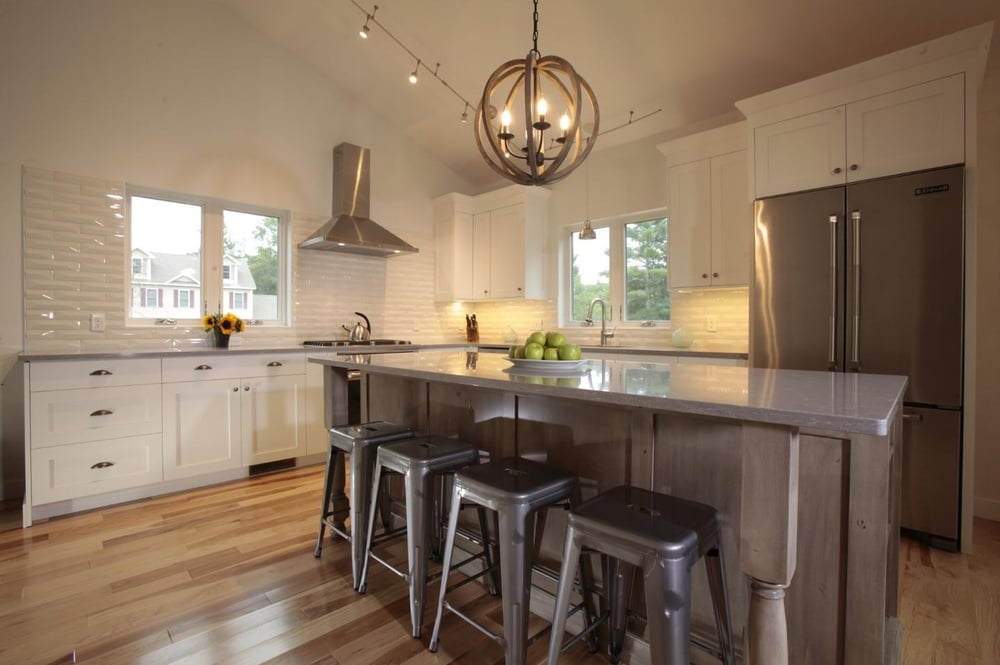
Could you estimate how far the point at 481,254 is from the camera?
16.8ft

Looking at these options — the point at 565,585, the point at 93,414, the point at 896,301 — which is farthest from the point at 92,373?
the point at 896,301

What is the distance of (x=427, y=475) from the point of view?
5.74 ft

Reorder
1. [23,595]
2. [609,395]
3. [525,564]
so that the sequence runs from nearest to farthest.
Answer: [609,395] < [525,564] < [23,595]

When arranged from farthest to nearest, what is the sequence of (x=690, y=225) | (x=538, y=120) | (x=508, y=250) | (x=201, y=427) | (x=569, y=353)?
(x=508, y=250) < (x=690, y=225) < (x=201, y=427) < (x=538, y=120) < (x=569, y=353)

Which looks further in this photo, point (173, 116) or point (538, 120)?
point (173, 116)

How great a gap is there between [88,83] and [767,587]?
4.57m

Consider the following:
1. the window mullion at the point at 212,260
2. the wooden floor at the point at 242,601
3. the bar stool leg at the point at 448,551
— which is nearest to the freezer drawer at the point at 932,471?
the wooden floor at the point at 242,601

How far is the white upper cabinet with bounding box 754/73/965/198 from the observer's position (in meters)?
2.37

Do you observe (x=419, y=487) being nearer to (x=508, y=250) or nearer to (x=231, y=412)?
(x=231, y=412)

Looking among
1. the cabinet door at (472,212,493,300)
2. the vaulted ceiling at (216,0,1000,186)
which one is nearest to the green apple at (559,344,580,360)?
the vaulted ceiling at (216,0,1000,186)

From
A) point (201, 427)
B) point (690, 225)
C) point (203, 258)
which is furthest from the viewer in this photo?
point (203, 258)

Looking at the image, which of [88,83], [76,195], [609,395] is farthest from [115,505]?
[609,395]

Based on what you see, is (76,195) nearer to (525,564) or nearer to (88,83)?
(88,83)

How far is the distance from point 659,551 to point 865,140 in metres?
2.66
